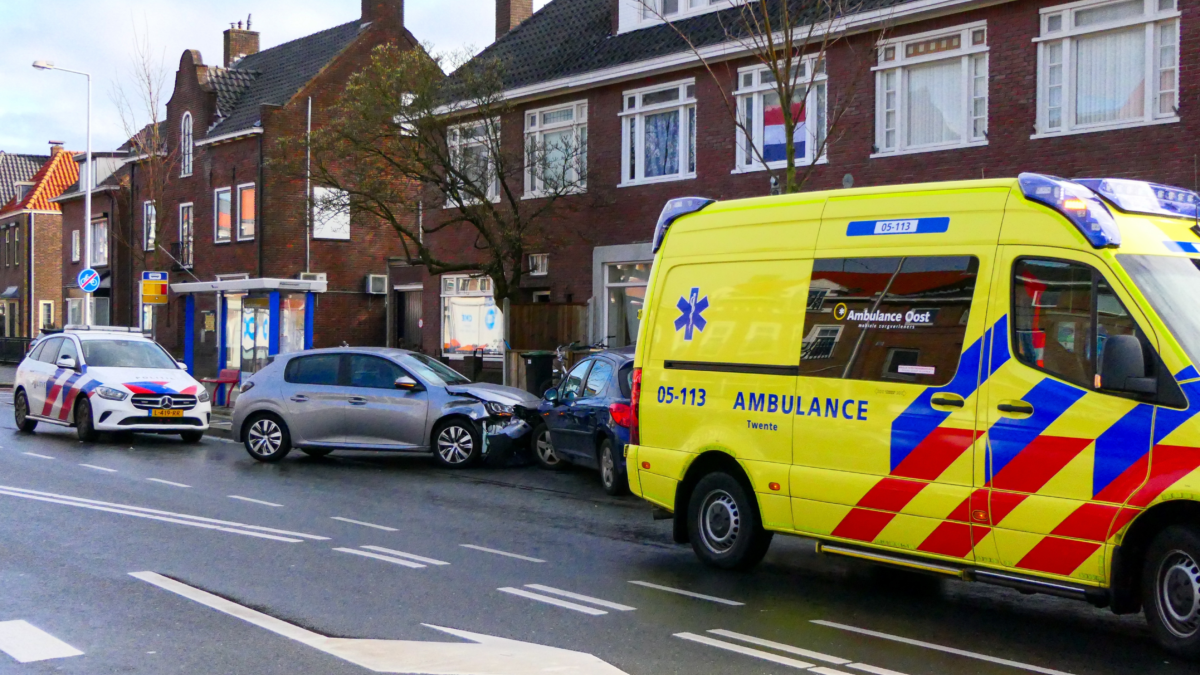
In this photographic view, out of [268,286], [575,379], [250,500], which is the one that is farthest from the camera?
[268,286]

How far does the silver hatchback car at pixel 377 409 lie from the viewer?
1578 cm

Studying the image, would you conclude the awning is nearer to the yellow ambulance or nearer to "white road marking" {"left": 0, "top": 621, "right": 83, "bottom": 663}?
the yellow ambulance

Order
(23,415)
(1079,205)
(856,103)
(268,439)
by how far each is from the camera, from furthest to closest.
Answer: (23,415) < (856,103) < (268,439) < (1079,205)

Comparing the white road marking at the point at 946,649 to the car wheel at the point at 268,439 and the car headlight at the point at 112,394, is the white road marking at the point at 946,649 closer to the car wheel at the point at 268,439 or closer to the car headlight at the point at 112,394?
the car wheel at the point at 268,439

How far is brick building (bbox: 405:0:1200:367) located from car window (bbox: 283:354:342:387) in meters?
6.62

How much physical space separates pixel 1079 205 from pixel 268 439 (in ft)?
39.4

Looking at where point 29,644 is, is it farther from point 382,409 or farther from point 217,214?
point 217,214

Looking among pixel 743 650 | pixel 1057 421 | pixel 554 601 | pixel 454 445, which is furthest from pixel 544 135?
pixel 743 650

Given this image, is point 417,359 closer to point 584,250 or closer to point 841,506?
point 584,250

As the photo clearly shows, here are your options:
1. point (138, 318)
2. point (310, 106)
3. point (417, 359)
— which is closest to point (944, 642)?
point (417, 359)

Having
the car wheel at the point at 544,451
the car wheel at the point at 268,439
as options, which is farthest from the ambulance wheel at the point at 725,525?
the car wheel at the point at 268,439

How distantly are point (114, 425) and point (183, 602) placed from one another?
38.6 feet

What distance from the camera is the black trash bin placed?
22266mm

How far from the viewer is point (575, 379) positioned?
1478 centimetres
